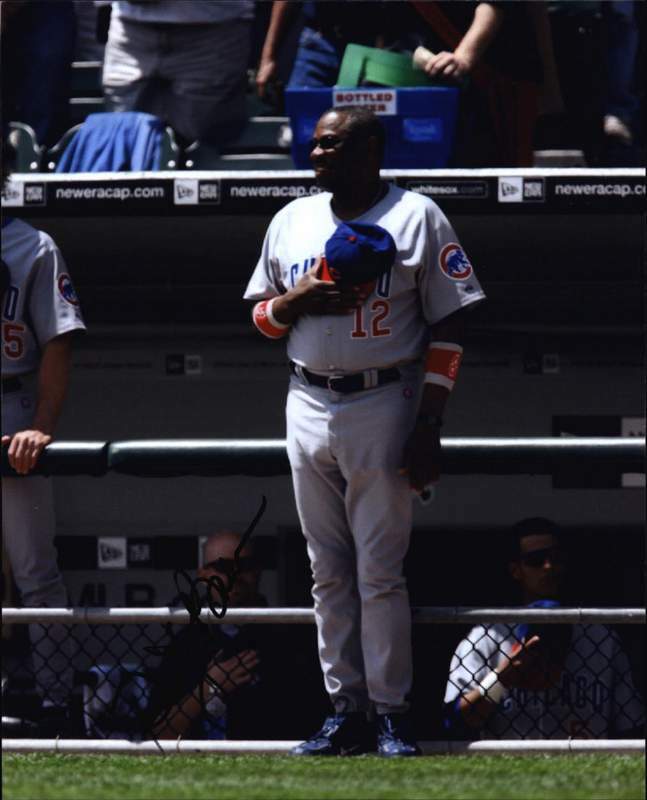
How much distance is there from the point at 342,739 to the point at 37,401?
1.38 meters

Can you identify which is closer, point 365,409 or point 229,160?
point 365,409

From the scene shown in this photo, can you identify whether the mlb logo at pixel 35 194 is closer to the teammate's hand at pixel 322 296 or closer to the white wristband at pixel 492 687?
the teammate's hand at pixel 322 296

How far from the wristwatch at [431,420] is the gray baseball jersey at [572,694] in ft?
2.46

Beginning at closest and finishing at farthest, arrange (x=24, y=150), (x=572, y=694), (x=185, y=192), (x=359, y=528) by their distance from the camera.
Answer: (x=359, y=528), (x=572, y=694), (x=185, y=192), (x=24, y=150)

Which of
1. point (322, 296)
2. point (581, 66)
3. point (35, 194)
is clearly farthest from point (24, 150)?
point (322, 296)

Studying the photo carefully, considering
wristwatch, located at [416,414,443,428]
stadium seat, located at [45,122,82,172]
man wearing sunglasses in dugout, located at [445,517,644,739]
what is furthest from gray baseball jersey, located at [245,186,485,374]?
stadium seat, located at [45,122,82,172]

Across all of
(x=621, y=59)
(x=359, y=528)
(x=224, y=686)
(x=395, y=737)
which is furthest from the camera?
(x=621, y=59)

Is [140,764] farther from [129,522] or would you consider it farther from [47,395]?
[129,522]

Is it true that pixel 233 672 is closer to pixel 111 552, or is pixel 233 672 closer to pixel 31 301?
pixel 31 301

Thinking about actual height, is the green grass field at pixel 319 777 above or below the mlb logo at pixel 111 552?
above

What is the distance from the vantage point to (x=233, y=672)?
4191mm

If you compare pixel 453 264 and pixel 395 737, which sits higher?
pixel 453 264

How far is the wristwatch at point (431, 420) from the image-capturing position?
3689 millimetres

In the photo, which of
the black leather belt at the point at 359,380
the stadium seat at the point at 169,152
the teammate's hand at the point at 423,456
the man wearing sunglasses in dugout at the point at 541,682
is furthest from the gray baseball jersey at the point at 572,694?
the stadium seat at the point at 169,152
